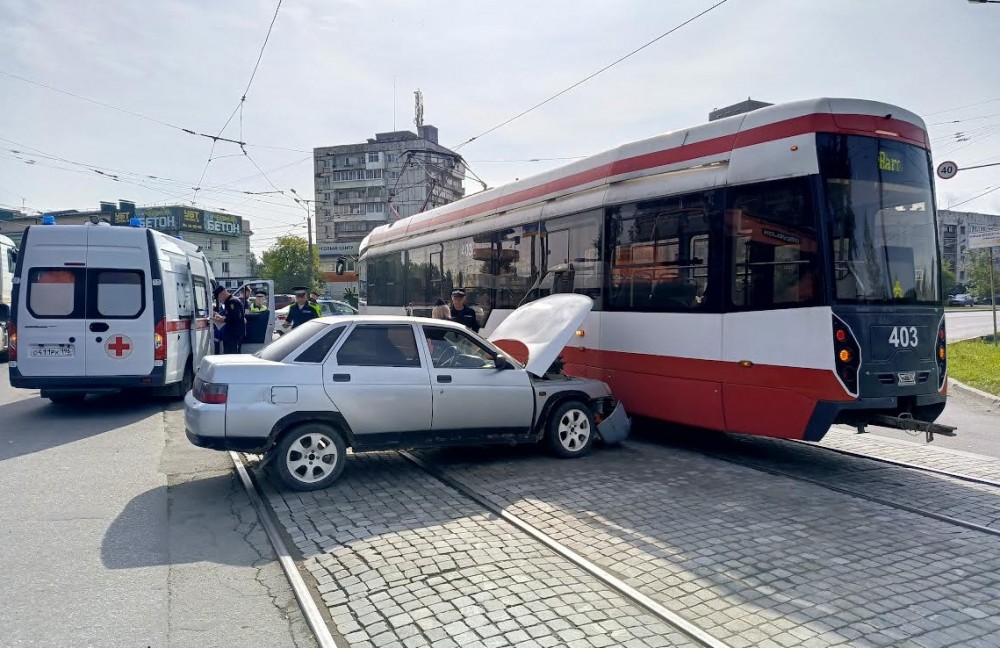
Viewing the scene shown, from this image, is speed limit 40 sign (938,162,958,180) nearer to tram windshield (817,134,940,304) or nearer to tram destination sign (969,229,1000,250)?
tram destination sign (969,229,1000,250)

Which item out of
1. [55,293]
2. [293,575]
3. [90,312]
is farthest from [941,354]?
[55,293]

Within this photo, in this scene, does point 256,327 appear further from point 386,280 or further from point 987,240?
point 987,240

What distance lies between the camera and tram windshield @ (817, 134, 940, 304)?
20.8 ft

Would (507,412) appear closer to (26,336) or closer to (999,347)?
(26,336)

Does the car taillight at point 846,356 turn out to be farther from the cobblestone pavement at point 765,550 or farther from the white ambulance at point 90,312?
the white ambulance at point 90,312

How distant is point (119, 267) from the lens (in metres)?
10.3

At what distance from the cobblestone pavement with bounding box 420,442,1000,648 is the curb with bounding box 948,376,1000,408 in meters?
7.03

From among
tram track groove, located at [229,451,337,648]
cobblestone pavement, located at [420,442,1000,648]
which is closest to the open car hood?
cobblestone pavement, located at [420,442,1000,648]

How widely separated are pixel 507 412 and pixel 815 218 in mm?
3548

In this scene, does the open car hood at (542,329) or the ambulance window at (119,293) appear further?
the ambulance window at (119,293)

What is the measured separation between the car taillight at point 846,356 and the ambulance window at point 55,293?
10.2m

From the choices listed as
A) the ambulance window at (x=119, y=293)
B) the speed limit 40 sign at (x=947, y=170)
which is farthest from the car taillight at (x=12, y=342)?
the speed limit 40 sign at (x=947, y=170)

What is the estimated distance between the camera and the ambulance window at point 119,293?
1016 centimetres

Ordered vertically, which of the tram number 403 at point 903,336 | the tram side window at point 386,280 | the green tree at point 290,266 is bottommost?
the tram number 403 at point 903,336
